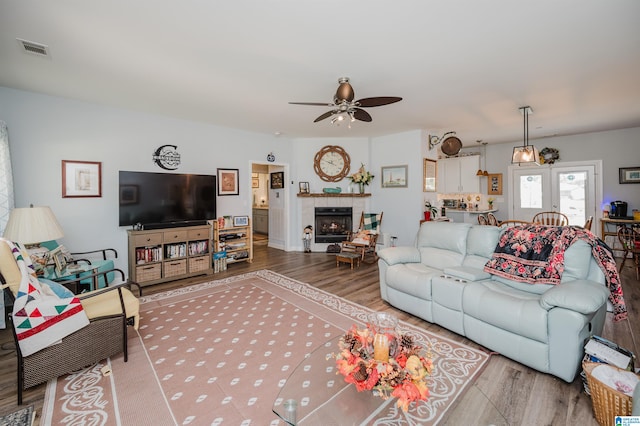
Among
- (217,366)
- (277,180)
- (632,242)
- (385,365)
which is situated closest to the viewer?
(385,365)

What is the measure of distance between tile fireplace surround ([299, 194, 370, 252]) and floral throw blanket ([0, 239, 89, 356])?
4980 mm

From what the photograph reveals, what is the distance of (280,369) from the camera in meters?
2.25

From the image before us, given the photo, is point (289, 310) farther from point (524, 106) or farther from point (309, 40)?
point (524, 106)

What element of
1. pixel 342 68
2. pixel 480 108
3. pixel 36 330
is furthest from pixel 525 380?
pixel 480 108

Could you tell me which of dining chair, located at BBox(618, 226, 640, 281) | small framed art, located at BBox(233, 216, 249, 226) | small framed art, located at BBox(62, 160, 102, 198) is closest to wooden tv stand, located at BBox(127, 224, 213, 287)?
small framed art, located at BBox(233, 216, 249, 226)

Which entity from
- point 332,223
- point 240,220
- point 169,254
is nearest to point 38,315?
point 169,254

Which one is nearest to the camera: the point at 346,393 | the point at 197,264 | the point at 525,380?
the point at 346,393

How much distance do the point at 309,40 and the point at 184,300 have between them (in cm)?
342

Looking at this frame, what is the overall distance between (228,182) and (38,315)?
13.2ft

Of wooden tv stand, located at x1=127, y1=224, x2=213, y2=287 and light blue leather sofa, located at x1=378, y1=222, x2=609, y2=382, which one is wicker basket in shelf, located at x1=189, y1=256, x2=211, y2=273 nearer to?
wooden tv stand, located at x1=127, y1=224, x2=213, y2=287

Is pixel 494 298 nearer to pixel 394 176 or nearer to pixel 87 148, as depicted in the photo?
pixel 394 176

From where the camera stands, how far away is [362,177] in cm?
682

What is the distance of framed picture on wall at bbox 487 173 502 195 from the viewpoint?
7703 mm

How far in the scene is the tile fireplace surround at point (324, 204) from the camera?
6.84 meters
